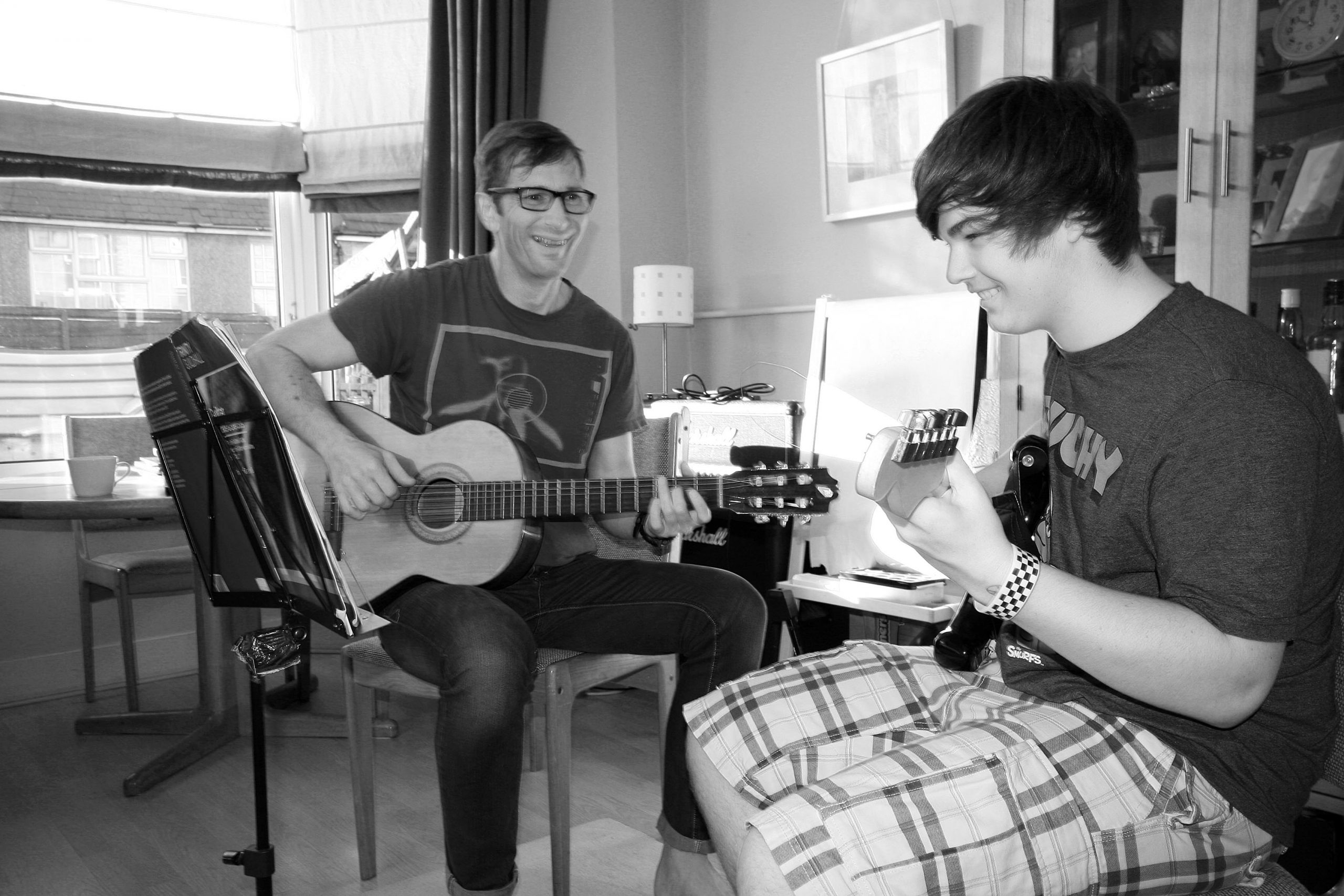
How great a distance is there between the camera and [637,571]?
1860 millimetres

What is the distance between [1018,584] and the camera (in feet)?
2.79

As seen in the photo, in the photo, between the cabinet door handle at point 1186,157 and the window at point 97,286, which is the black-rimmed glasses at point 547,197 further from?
the window at point 97,286

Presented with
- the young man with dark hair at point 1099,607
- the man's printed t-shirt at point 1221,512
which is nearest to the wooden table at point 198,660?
the young man with dark hair at point 1099,607

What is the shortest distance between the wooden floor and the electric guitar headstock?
1289 mm

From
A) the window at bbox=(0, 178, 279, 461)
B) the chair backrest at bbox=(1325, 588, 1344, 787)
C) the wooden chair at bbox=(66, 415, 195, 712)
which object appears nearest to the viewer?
the chair backrest at bbox=(1325, 588, 1344, 787)

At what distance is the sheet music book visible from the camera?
1186 mm

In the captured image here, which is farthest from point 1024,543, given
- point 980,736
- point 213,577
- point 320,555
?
point 213,577

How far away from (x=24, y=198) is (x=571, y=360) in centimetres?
228

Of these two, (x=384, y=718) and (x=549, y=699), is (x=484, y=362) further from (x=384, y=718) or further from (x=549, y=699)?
(x=384, y=718)

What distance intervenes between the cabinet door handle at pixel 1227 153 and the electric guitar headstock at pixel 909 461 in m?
1.23

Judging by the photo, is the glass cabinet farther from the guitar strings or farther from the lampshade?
the lampshade

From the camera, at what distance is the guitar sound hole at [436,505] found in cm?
179

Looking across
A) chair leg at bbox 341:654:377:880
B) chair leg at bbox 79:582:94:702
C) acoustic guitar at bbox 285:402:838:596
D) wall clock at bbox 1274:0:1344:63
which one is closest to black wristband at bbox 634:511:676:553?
acoustic guitar at bbox 285:402:838:596

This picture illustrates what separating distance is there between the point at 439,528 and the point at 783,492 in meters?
0.63
